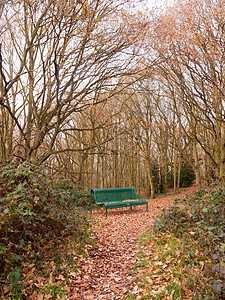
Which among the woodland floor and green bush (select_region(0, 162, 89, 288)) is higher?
green bush (select_region(0, 162, 89, 288))

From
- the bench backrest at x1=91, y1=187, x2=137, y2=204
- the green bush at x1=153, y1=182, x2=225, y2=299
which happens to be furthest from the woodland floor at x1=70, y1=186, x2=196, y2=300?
the bench backrest at x1=91, y1=187, x2=137, y2=204

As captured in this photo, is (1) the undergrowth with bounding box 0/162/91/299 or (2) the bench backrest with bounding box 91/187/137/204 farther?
(2) the bench backrest with bounding box 91/187/137/204

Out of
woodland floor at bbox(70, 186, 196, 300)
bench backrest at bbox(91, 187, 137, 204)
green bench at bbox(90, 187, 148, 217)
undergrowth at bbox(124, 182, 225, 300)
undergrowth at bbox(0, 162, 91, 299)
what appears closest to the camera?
undergrowth at bbox(124, 182, 225, 300)

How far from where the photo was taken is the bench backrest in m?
8.38

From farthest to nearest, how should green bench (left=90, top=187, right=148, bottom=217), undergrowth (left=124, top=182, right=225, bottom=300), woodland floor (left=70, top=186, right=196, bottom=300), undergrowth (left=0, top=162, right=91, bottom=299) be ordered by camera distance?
1. green bench (left=90, top=187, right=148, bottom=217)
2. woodland floor (left=70, top=186, right=196, bottom=300)
3. undergrowth (left=0, top=162, right=91, bottom=299)
4. undergrowth (left=124, top=182, right=225, bottom=300)

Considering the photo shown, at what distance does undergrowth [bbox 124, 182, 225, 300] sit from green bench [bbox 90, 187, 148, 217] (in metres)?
2.69

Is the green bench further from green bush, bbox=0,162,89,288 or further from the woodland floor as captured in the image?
green bush, bbox=0,162,89,288

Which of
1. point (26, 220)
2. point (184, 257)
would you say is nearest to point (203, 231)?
point (184, 257)

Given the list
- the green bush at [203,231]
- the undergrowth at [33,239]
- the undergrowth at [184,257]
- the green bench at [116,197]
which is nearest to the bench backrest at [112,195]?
the green bench at [116,197]

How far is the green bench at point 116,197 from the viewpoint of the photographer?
8085 mm

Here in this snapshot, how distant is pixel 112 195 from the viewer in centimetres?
877

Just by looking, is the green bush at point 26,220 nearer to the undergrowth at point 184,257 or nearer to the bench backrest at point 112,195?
the undergrowth at point 184,257

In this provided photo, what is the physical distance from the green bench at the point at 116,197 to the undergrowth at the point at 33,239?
3.59 meters

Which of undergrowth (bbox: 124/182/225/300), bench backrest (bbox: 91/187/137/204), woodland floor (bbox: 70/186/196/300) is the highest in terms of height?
bench backrest (bbox: 91/187/137/204)
